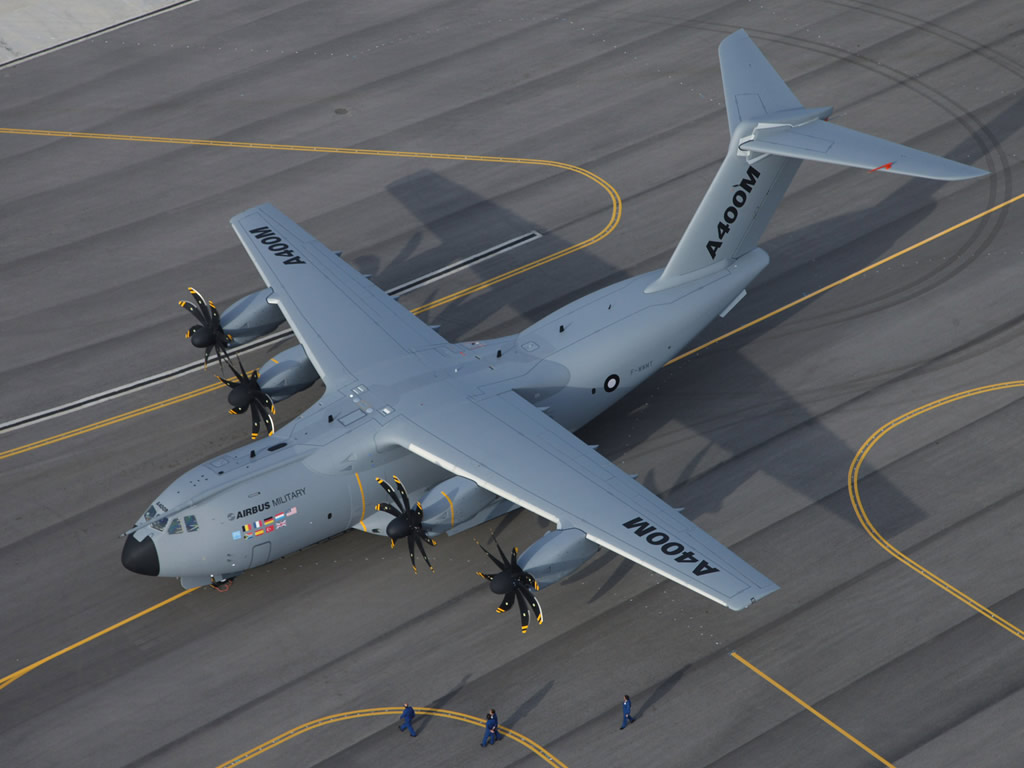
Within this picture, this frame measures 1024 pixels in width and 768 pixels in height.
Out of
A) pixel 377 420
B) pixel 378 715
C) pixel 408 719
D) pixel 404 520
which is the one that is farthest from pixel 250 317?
pixel 408 719

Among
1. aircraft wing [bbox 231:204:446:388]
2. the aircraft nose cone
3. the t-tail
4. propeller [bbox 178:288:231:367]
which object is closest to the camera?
the aircraft nose cone

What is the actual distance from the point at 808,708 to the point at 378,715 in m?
11.1

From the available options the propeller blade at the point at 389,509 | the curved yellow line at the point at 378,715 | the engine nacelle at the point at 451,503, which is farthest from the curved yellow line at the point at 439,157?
the curved yellow line at the point at 378,715

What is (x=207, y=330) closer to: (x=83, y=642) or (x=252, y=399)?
(x=252, y=399)

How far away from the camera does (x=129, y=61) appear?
2363 inches

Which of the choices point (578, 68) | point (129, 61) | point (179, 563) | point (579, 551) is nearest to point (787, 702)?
point (579, 551)

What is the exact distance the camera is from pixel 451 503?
107ft

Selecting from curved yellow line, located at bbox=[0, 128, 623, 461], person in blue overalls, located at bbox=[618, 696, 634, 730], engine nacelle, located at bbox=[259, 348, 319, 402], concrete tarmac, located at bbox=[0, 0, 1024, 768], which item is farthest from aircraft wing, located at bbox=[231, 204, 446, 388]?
person in blue overalls, located at bbox=[618, 696, 634, 730]

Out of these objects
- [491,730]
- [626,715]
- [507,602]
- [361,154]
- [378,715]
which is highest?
[361,154]

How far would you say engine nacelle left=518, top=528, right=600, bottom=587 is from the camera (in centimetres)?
3072

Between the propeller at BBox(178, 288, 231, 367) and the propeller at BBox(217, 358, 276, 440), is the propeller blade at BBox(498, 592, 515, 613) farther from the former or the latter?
the propeller at BBox(178, 288, 231, 367)

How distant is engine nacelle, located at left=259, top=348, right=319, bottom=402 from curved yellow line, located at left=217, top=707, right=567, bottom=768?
11.1 metres

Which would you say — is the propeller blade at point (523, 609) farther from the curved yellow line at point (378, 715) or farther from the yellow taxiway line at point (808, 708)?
the yellow taxiway line at point (808, 708)

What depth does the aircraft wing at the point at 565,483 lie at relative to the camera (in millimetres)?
29781
